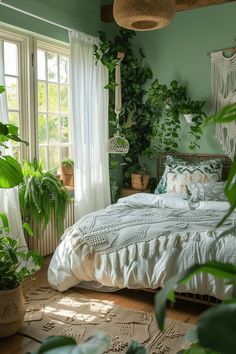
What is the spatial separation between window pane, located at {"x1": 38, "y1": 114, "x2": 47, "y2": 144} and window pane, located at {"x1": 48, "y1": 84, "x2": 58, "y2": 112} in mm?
132

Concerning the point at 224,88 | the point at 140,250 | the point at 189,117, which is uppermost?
the point at 224,88

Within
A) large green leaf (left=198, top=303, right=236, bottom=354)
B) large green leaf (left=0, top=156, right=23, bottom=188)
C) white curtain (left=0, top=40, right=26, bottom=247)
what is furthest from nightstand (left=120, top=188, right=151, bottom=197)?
large green leaf (left=198, top=303, right=236, bottom=354)

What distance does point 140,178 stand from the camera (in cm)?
441

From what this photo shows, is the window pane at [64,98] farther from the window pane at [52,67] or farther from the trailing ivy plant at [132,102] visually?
the trailing ivy plant at [132,102]

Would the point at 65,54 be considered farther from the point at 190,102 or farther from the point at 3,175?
the point at 3,175

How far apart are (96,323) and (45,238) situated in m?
1.27

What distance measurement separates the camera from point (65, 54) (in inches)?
154

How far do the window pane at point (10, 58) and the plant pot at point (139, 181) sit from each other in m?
1.81

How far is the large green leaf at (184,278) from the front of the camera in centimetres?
50

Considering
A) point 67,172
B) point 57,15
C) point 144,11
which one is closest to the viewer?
point 144,11

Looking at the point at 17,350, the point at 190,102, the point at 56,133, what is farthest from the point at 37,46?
the point at 17,350

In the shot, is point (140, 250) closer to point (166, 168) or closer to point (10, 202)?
point (10, 202)

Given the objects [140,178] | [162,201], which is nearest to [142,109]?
[140,178]

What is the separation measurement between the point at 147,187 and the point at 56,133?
1.30 m
